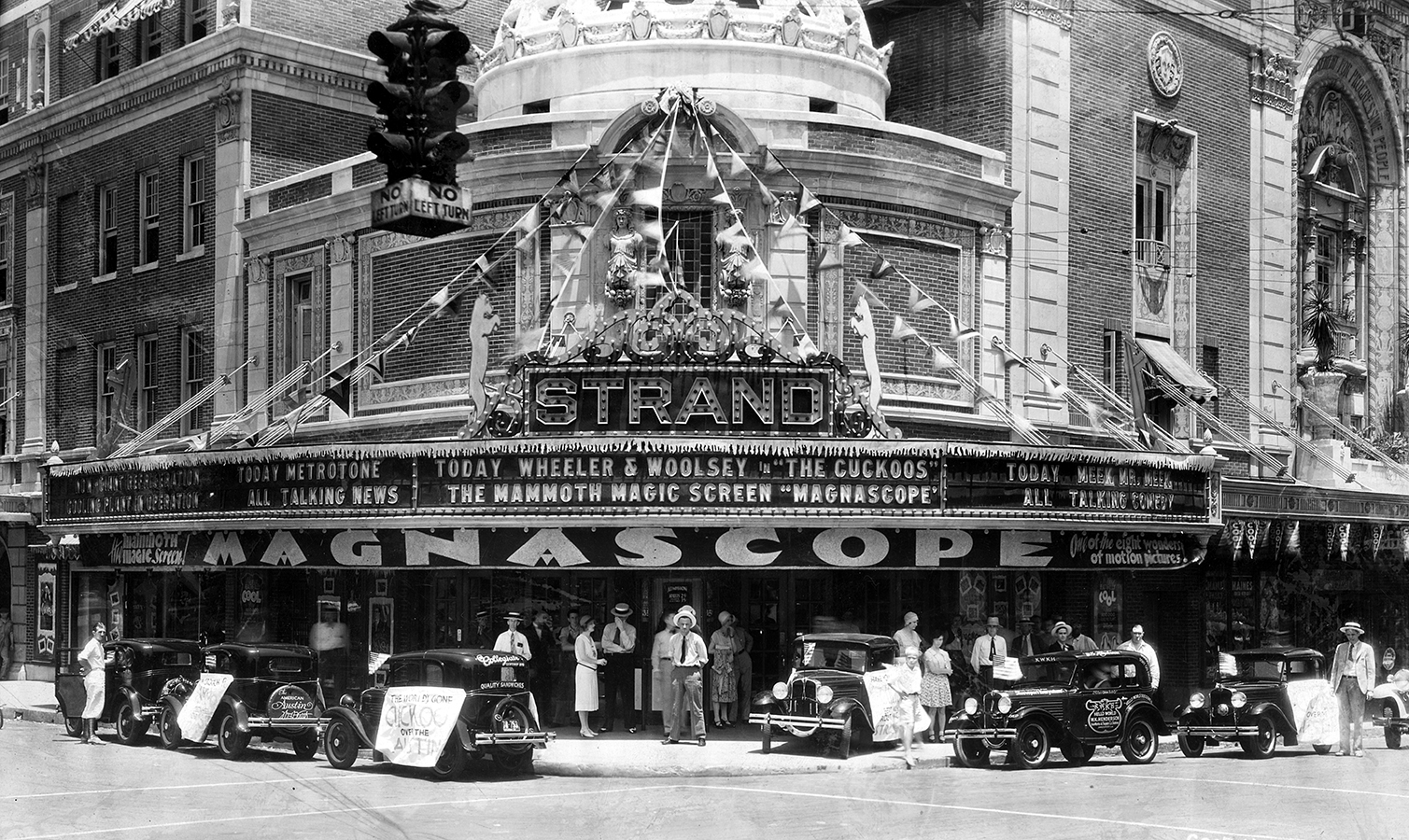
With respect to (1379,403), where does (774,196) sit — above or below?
above

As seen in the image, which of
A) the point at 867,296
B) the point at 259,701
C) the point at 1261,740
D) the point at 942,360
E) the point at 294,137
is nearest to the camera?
the point at 259,701

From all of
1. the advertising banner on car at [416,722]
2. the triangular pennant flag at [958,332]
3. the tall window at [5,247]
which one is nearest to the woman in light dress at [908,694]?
the advertising banner on car at [416,722]

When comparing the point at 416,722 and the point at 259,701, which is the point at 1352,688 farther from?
the point at 259,701

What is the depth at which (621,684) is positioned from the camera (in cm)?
2656

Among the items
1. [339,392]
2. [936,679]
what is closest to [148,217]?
[339,392]

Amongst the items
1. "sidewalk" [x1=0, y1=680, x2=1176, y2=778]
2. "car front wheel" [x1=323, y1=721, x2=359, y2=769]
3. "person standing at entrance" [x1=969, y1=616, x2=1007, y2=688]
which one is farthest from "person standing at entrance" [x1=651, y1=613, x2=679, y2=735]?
"car front wheel" [x1=323, y1=721, x2=359, y2=769]

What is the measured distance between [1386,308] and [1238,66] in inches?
332

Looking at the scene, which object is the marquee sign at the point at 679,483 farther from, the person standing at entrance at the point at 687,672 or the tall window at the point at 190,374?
the tall window at the point at 190,374

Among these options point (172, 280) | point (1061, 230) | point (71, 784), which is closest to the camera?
point (71, 784)

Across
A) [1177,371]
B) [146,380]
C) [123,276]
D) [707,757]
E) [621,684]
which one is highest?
[123,276]

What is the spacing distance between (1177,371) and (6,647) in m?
27.4

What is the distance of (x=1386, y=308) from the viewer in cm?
4147

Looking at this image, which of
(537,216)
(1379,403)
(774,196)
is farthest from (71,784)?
(1379,403)

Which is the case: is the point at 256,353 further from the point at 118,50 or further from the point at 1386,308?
the point at 1386,308
